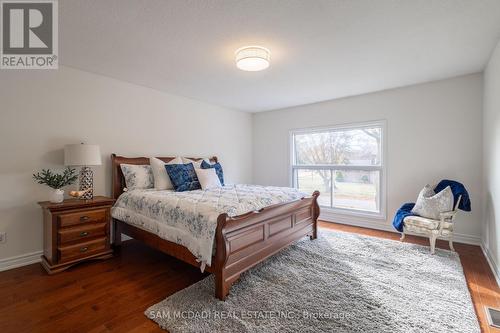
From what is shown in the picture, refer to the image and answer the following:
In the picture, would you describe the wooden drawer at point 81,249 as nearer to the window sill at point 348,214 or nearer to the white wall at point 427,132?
the window sill at point 348,214

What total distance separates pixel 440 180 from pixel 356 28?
2726mm

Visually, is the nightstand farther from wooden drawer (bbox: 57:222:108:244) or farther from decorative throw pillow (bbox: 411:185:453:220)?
decorative throw pillow (bbox: 411:185:453:220)

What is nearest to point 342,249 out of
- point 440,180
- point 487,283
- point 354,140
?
point 487,283

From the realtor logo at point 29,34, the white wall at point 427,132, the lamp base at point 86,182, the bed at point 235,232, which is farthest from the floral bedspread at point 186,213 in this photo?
the white wall at point 427,132

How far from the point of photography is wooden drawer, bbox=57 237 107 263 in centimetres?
247

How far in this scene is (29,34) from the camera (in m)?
2.24

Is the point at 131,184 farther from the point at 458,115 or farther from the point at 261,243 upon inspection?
the point at 458,115

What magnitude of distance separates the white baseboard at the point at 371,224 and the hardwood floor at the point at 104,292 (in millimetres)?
352

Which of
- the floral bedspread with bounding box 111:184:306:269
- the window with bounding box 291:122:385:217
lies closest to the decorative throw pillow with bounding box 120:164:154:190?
the floral bedspread with bounding box 111:184:306:269

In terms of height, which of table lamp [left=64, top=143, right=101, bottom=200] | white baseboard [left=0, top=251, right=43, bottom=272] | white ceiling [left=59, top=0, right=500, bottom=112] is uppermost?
white ceiling [left=59, top=0, right=500, bottom=112]

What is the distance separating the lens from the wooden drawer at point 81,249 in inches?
97.2

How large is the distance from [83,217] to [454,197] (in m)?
4.48

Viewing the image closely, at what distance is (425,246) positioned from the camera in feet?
10.3

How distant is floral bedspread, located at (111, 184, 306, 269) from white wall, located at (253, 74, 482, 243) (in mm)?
2027
